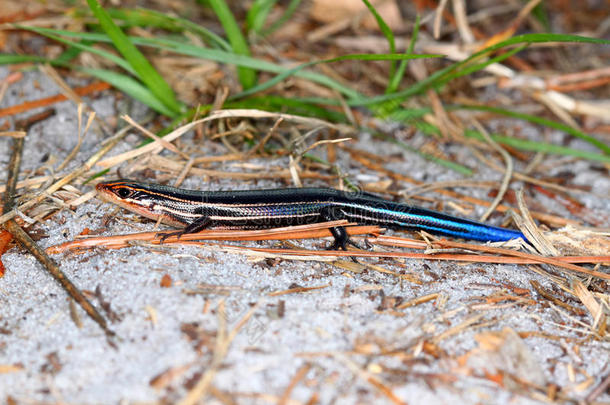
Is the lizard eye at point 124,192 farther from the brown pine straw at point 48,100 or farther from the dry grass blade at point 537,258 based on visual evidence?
the dry grass blade at point 537,258

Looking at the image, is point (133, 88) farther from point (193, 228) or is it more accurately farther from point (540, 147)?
point (540, 147)

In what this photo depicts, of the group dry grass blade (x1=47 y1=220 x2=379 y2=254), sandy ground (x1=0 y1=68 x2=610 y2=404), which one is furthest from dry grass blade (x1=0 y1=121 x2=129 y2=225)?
dry grass blade (x1=47 y1=220 x2=379 y2=254)

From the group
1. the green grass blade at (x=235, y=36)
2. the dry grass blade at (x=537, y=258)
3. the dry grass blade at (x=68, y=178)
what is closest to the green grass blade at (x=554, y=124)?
the dry grass blade at (x=537, y=258)

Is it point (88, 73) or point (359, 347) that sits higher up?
point (88, 73)

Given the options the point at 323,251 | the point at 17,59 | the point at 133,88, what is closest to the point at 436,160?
the point at 323,251

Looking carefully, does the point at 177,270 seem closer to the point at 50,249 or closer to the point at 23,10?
the point at 50,249

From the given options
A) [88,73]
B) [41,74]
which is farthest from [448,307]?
[41,74]
